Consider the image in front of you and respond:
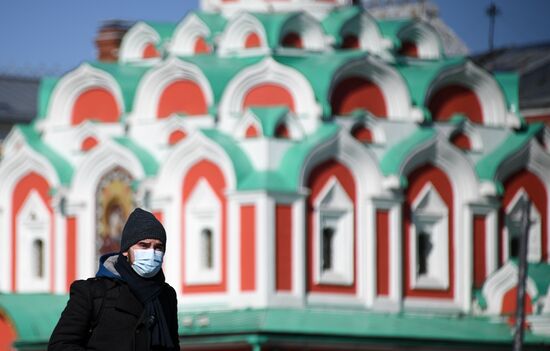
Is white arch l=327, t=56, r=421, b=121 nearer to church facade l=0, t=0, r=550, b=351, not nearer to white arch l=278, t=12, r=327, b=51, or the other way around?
church facade l=0, t=0, r=550, b=351

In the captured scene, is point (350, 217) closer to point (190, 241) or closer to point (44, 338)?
point (190, 241)

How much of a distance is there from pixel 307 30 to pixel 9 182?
6.41 metres

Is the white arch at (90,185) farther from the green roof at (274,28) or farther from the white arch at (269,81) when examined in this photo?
the green roof at (274,28)

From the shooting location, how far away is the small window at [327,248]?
36.3 m

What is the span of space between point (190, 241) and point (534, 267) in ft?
19.9

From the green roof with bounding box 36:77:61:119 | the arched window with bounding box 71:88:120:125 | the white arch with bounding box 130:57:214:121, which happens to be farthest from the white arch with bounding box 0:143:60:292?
the white arch with bounding box 130:57:214:121

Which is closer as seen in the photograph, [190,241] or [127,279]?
[127,279]

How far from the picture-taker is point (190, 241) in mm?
36125

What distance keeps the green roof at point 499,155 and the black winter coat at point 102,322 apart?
28766 mm

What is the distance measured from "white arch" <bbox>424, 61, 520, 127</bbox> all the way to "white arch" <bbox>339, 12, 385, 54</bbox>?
48.2 inches

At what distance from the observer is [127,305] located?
9.29 metres

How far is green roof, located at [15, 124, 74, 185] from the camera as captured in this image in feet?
124

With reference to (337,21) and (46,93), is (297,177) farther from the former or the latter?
(46,93)

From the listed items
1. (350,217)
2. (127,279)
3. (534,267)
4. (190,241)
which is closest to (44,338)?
(190,241)
